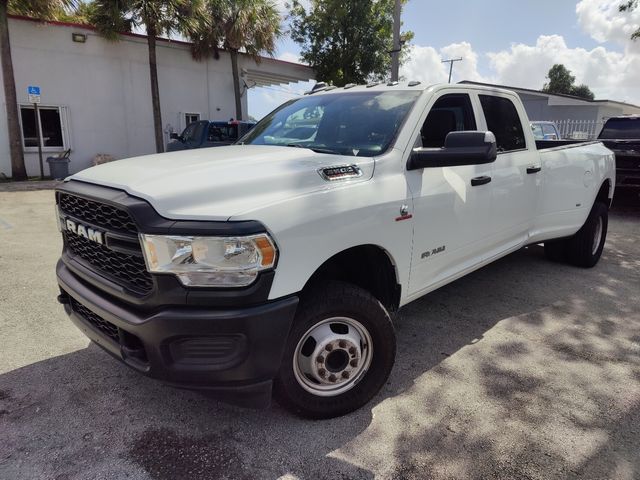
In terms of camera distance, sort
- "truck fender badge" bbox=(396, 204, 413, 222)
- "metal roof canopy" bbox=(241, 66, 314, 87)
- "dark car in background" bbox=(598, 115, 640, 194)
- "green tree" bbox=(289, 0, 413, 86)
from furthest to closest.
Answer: "green tree" bbox=(289, 0, 413, 86) → "metal roof canopy" bbox=(241, 66, 314, 87) → "dark car in background" bbox=(598, 115, 640, 194) → "truck fender badge" bbox=(396, 204, 413, 222)

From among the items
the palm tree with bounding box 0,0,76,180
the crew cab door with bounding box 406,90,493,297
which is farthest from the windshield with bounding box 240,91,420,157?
the palm tree with bounding box 0,0,76,180

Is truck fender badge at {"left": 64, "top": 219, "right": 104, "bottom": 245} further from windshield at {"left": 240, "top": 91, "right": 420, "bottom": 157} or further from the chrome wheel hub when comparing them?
windshield at {"left": 240, "top": 91, "right": 420, "bottom": 157}

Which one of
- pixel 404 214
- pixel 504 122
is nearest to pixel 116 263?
pixel 404 214

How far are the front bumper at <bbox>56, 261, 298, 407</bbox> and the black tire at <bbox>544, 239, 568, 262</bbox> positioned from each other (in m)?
4.47

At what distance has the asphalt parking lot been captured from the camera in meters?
2.32

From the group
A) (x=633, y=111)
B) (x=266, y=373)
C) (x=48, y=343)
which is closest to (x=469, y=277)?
(x=266, y=373)

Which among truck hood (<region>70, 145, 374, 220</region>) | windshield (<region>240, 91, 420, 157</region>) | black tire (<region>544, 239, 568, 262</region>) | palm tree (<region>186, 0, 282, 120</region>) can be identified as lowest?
black tire (<region>544, 239, 568, 262</region>)

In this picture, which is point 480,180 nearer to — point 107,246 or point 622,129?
point 107,246

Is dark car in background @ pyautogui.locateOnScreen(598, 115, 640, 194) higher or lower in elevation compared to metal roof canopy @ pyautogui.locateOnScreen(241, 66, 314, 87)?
lower

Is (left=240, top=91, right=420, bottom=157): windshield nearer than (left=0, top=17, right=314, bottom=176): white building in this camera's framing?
Yes

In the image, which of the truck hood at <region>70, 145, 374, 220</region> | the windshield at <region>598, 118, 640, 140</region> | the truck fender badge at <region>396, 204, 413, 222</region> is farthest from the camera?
the windshield at <region>598, 118, 640, 140</region>

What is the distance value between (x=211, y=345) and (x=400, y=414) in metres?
1.28

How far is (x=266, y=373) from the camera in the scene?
2203 millimetres

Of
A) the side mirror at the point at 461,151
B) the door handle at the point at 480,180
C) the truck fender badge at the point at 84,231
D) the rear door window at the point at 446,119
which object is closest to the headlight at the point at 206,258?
the truck fender badge at the point at 84,231
